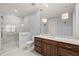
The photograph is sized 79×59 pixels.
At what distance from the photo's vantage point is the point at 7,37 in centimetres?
322

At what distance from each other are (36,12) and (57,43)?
1323mm

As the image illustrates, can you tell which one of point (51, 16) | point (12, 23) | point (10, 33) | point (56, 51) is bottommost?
point (56, 51)

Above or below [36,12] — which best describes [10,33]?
below

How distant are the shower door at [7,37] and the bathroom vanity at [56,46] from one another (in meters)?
0.84

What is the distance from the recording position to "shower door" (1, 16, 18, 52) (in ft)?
10.4

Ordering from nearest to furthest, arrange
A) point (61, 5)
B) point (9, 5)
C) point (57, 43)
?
point (57, 43), point (61, 5), point (9, 5)

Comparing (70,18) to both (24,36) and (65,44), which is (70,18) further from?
(24,36)

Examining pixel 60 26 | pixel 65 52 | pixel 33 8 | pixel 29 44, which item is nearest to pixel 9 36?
pixel 29 44

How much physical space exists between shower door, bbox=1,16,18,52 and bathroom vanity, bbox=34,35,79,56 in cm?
84

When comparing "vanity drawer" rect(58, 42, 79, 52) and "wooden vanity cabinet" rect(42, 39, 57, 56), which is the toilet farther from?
"vanity drawer" rect(58, 42, 79, 52)

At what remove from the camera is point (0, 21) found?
10.9 ft

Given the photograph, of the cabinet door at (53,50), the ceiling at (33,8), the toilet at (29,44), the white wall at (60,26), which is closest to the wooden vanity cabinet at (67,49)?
the cabinet door at (53,50)

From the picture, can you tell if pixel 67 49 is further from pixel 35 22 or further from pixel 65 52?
pixel 35 22

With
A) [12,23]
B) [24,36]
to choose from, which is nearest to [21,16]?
[12,23]
